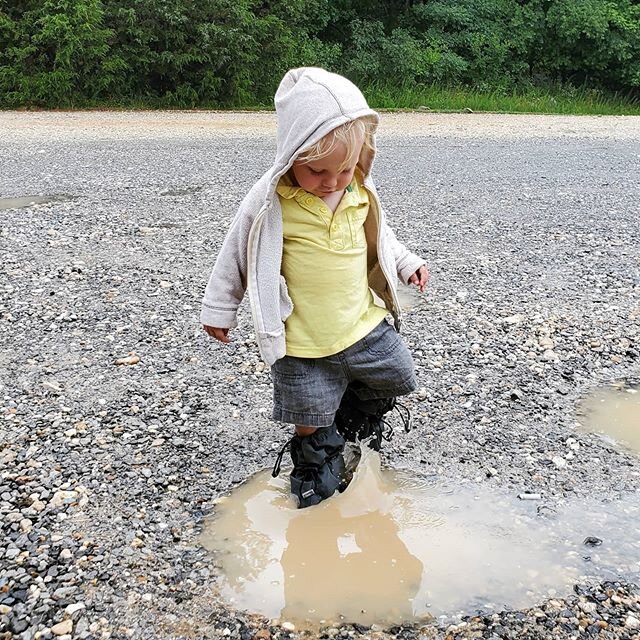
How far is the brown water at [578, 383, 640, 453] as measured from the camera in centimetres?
314

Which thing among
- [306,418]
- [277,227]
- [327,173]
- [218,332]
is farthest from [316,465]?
[327,173]

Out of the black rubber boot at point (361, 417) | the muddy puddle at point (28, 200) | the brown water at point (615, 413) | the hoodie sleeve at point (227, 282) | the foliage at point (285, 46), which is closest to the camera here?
the hoodie sleeve at point (227, 282)

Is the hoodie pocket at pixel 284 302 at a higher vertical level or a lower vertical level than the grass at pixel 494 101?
higher

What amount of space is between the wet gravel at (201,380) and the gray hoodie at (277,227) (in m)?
0.74

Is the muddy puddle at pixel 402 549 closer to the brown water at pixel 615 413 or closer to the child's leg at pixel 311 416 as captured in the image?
the child's leg at pixel 311 416

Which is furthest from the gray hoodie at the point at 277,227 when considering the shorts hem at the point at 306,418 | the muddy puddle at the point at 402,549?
the muddy puddle at the point at 402,549

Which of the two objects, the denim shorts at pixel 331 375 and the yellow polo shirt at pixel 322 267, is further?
the denim shorts at pixel 331 375

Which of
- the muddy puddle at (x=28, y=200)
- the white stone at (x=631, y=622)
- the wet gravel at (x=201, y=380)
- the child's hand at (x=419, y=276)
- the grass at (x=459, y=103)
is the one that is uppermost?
the child's hand at (x=419, y=276)

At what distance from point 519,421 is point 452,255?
2304 millimetres

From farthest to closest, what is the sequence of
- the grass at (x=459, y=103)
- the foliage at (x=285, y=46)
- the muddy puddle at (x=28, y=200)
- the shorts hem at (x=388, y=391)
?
1. the grass at (x=459, y=103)
2. the foliage at (x=285, y=46)
3. the muddy puddle at (x=28, y=200)
4. the shorts hem at (x=388, y=391)

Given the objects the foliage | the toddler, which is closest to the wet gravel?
the toddler

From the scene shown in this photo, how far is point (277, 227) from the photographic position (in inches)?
91.4

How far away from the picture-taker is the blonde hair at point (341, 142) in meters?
2.17

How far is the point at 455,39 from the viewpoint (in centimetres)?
1664
